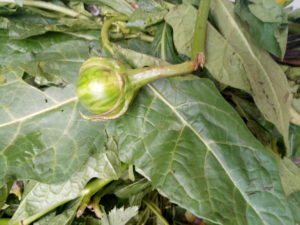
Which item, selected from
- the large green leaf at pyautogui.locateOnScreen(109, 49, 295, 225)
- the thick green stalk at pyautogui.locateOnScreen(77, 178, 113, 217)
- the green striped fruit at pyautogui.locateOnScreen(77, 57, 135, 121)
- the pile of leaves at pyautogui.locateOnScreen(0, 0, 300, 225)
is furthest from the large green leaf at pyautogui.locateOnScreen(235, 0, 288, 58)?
the thick green stalk at pyautogui.locateOnScreen(77, 178, 113, 217)

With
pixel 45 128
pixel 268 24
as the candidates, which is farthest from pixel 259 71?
pixel 45 128

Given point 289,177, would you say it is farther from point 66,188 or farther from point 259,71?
point 66,188

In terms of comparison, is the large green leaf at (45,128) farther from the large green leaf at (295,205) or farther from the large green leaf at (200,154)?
the large green leaf at (295,205)

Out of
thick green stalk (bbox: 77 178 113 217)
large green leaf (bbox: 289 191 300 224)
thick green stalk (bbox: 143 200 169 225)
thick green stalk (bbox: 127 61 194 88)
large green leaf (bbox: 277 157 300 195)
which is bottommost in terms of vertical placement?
thick green stalk (bbox: 143 200 169 225)

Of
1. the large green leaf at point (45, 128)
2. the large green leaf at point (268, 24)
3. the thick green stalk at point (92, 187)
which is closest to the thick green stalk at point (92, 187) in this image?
the thick green stalk at point (92, 187)

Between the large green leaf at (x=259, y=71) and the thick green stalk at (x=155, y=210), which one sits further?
the thick green stalk at (x=155, y=210)

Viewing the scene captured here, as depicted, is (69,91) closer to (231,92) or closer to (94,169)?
(94,169)

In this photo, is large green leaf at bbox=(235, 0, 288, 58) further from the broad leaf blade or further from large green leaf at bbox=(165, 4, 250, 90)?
the broad leaf blade
